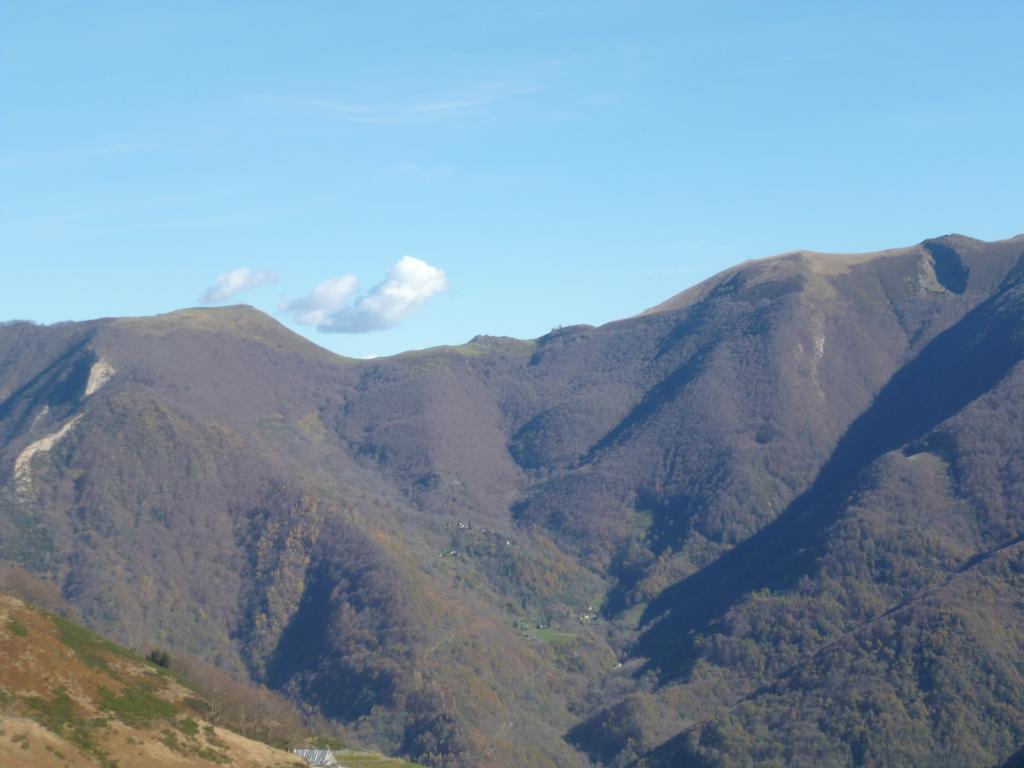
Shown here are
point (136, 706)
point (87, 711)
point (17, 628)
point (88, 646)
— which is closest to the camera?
point (87, 711)

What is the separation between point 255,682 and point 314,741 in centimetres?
9472

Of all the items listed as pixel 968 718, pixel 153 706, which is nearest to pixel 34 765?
pixel 153 706

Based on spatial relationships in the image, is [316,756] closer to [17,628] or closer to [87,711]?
[87,711]

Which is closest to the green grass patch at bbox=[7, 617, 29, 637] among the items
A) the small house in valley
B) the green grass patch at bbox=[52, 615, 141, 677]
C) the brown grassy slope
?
the brown grassy slope

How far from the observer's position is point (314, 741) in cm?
10650

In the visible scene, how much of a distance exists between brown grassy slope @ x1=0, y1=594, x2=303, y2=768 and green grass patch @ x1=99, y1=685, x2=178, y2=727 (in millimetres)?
74

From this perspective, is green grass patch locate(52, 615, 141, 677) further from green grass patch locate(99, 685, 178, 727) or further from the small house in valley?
the small house in valley

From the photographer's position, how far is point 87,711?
224 ft

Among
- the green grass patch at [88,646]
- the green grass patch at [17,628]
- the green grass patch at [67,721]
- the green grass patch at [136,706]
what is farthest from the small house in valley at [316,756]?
the green grass patch at [67,721]

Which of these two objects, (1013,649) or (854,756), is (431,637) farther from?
(1013,649)

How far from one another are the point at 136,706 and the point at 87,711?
13.9ft

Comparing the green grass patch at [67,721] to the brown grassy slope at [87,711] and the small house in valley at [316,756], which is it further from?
the small house in valley at [316,756]

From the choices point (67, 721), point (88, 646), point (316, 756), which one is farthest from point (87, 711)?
point (316, 756)

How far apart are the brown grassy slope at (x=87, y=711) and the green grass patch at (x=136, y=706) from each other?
0.24 feet
